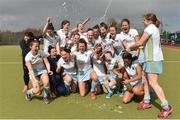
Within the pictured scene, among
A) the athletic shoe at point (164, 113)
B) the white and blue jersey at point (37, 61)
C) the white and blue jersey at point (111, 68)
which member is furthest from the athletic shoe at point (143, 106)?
the white and blue jersey at point (37, 61)

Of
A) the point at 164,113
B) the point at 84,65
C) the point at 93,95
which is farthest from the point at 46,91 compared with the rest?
the point at 164,113

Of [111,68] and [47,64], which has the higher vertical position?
[47,64]

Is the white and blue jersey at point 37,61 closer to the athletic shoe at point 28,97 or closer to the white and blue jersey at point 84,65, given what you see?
the athletic shoe at point 28,97

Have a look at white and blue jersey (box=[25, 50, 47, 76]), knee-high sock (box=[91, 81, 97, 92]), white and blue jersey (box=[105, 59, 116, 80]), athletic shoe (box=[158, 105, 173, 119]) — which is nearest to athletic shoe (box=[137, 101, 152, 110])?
athletic shoe (box=[158, 105, 173, 119])

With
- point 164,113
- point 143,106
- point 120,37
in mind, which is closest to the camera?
point 164,113

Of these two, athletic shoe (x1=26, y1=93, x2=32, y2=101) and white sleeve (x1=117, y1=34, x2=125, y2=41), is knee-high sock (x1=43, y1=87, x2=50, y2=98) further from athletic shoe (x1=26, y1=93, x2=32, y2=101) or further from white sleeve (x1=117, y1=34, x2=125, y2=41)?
white sleeve (x1=117, y1=34, x2=125, y2=41)

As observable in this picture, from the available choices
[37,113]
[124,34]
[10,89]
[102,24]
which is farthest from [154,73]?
[10,89]

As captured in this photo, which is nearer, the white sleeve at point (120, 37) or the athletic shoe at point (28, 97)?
the athletic shoe at point (28, 97)

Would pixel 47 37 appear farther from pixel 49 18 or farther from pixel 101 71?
pixel 101 71

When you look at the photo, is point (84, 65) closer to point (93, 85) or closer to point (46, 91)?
point (93, 85)

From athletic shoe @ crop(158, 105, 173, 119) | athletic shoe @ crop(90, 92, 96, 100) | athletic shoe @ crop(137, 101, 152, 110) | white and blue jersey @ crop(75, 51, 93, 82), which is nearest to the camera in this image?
athletic shoe @ crop(158, 105, 173, 119)

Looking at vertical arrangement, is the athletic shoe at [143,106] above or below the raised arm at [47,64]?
below

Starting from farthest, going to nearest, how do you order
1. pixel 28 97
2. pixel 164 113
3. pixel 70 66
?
pixel 70 66 < pixel 28 97 < pixel 164 113

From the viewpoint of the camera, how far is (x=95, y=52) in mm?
7898
